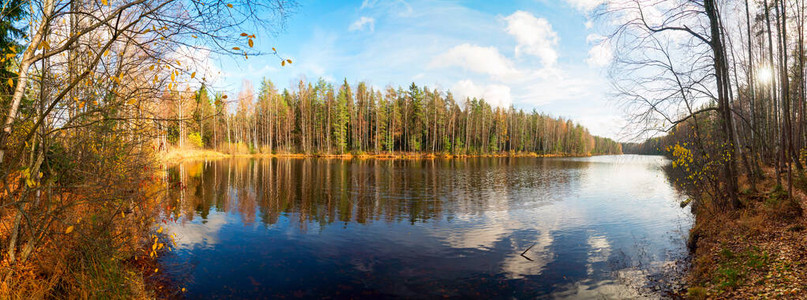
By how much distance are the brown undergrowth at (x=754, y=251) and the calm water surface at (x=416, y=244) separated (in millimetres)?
914

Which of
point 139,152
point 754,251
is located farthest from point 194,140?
point 754,251

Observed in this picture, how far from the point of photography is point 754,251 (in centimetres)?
848

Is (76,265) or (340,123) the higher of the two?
(340,123)

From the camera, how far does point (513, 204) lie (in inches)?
715

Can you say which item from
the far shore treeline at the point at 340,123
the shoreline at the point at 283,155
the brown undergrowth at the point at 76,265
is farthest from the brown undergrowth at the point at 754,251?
the far shore treeline at the point at 340,123

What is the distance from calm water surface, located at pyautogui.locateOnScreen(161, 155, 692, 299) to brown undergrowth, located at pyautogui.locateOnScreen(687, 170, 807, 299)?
914 millimetres

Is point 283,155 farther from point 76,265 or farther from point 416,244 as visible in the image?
point 76,265

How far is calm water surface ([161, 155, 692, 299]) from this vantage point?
803 cm

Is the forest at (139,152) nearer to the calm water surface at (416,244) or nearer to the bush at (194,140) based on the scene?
the calm water surface at (416,244)

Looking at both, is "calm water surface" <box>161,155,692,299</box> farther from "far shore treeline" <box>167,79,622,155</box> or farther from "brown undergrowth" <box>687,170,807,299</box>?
"far shore treeline" <box>167,79,622,155</box>

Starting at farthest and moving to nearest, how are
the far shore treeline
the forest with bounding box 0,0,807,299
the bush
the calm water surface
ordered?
the far shore treeline, the bush, the calm water surface, the forest with bounding box 0,0,807,299

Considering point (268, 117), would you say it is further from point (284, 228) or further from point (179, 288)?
point (179, 288)

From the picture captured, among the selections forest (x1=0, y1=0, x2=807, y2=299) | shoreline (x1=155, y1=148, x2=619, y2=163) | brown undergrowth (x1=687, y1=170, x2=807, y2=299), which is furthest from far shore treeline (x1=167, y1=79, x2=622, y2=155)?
brown undergrowth (x1=687, y1=170, x2=807, y2=299)

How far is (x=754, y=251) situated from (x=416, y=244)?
336 inches
